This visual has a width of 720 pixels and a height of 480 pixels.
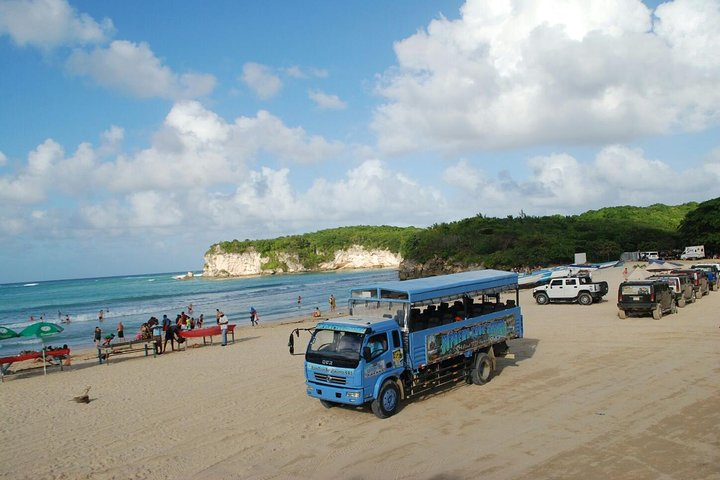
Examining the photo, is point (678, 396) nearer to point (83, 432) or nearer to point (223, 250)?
point (83, 432)

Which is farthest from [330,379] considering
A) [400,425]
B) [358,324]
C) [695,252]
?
[695,252]

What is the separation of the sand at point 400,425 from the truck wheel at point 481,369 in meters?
→ 0.26

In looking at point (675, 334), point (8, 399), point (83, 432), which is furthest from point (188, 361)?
point (675, 334)

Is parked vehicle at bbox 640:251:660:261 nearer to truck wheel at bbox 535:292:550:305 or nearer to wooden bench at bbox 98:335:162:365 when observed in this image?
truck wheel at bbox 535:292:550:305

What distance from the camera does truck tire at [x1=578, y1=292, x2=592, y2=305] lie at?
31297 millimetres

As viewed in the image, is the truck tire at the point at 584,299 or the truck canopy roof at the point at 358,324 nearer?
the truck canopy roof at the point at 358,324

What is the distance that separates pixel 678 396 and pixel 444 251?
80.6 meters

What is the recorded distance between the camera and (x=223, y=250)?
7018 inches

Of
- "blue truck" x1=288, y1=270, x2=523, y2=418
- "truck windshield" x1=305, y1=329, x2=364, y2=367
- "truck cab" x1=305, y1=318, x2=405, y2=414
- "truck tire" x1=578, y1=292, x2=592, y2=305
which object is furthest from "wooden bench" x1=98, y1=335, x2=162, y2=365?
"truck tire" x1=578, y1=292, x2=592, y2=305

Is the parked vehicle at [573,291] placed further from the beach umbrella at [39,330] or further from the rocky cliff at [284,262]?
the rocky cliff at [284,262]

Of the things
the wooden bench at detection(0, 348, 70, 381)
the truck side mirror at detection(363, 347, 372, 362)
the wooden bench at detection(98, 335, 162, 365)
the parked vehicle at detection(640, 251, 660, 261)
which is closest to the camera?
the truck side mirror at detection(363, 347, 372, 362)

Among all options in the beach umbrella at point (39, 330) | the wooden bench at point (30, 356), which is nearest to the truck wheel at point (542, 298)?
the wooden bench at point (30, 356)

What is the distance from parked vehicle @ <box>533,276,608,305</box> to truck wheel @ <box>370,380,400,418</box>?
2362 cm

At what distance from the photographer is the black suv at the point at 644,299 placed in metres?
23.8
